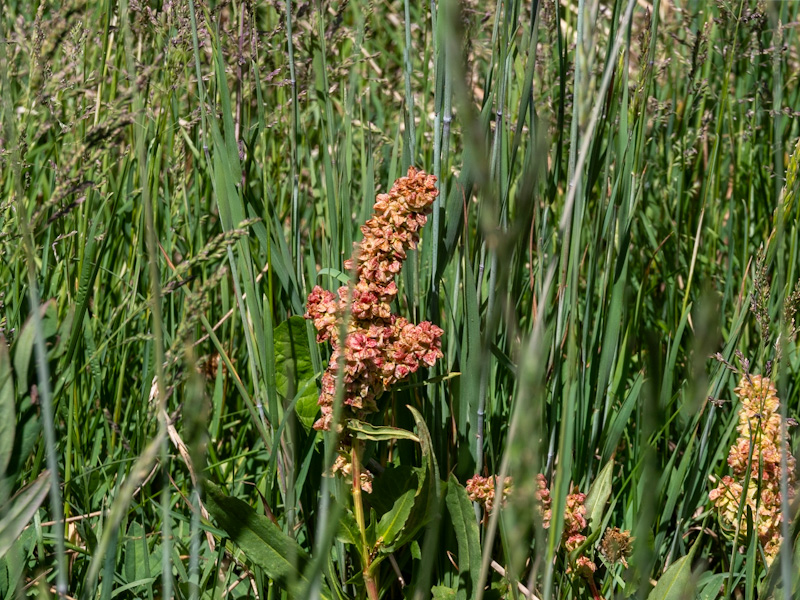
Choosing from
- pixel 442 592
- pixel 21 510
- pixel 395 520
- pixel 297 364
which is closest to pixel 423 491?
pixel 395 520

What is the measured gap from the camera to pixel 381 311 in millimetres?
1108

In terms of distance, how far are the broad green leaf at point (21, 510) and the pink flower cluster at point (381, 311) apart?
371mm

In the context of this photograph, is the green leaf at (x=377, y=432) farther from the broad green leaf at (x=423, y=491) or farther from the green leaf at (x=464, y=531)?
the green leaf at (x=464, y=531)

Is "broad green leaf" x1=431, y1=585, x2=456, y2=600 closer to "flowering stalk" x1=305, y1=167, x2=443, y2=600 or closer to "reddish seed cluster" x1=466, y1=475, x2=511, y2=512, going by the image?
"reddish seed cluster" x1=466, y1=475, x2=511, y2=512

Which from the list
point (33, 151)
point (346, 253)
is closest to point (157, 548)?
point (346, 253)

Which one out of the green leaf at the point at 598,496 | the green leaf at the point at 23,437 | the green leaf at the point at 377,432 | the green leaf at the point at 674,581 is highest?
the green leaf at the point at 23,437

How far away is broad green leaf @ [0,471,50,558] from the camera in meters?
0.87

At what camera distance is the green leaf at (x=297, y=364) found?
1.27 metres

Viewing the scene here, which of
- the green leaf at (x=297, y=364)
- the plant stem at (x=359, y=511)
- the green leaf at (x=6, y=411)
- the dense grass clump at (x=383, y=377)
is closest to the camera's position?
the green leaf at (x=6, y=411)

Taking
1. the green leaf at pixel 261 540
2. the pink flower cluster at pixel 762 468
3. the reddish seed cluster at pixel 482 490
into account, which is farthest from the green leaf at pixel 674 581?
the green leaf at pixel 261 540

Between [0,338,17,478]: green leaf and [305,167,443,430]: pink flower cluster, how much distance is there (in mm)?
390

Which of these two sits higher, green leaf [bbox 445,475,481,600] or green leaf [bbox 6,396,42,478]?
green leaf [bbox 6,396,42,478]

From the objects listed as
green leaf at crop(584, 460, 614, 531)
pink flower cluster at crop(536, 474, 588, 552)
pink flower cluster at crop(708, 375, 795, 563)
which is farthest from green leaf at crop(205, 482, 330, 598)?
pink flower cluster at crop(708, 375, 795, 563)

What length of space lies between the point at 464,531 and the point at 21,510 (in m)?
0.62
